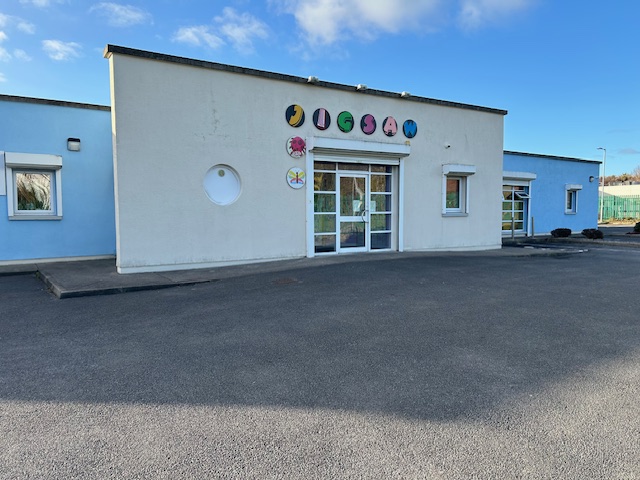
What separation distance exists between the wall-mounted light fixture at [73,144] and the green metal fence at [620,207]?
47.9 meters

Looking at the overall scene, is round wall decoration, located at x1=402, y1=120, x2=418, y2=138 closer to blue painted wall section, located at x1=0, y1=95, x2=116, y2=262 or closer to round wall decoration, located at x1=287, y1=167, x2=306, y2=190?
round wall decoration, located at x1=287, y1=167, x2=306, y2=190

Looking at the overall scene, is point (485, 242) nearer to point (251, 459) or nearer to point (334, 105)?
point (334, 105)

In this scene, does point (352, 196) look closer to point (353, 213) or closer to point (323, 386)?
Answer: point (353, 213)

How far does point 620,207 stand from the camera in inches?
1783

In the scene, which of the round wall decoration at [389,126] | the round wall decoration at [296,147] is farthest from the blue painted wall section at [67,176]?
the round wall decoration at [389,126]

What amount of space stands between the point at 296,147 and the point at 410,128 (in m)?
3.74

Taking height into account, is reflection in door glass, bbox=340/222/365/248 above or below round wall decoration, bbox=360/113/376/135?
below

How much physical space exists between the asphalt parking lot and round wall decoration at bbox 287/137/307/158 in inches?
189

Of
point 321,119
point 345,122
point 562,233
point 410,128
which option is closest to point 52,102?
point 321,119

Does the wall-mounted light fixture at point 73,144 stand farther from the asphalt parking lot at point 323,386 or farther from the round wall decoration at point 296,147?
Answer: the asphalt parking lot at point 323,386

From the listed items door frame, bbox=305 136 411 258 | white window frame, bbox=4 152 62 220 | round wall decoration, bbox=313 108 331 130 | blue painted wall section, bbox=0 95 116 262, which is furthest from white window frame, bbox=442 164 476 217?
white window frame, bbox=4 152 62 220

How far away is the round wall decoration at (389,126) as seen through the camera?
38.8ft

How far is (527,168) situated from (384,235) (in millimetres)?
11771

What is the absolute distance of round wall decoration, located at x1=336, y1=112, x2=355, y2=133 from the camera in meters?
11.2
